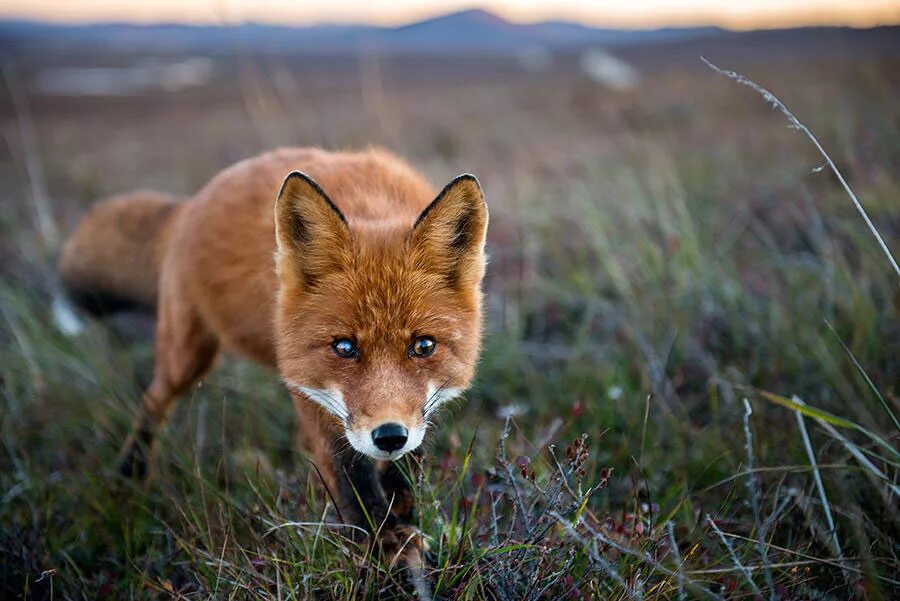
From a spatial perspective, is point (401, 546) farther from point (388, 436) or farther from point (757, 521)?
point (757, 521)

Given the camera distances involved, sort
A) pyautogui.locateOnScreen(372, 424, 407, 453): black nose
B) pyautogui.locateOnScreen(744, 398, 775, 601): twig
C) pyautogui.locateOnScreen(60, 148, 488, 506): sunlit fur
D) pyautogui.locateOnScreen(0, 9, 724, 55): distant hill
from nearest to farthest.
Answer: pyautogui.locateOnScreen(744, 398, 775, 601): twig, pyautogui.locateOnScreen(372, 424, 407, 453): black nose, pyautogui.locateOnScreen(60, 148, 488, 506): sunlit fur, pyautogui.locateOnScreen(0, 9, 724, 55): distant hill

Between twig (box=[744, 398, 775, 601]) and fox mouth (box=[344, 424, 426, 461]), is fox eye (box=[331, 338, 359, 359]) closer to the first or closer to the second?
fox mouth (box=[344, 424, 426, 461])

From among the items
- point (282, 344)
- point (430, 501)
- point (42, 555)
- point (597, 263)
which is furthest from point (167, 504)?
point (597, 263)

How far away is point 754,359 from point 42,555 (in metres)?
3.52

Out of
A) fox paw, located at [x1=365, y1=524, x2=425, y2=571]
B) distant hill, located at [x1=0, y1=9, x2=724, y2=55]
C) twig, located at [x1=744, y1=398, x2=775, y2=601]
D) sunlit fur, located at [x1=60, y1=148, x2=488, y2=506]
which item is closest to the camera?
twig, located at [x1=744, y1=398, x2=775, y2=601]

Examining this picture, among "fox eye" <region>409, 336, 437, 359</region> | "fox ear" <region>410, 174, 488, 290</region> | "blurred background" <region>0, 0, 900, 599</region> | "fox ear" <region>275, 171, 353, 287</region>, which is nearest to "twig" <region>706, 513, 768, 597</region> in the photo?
"blurred background" <region>0, 0, 900, 599</region>

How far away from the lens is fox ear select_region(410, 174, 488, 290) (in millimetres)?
2234

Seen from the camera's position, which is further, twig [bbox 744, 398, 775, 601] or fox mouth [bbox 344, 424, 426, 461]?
fox mouth [bbox 344, 424, 426, 461]

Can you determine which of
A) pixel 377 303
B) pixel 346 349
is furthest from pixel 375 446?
pixel 377 303

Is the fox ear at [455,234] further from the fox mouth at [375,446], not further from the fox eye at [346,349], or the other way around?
the fox mouth at [375,446]

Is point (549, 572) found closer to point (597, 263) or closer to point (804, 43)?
point (597, 263)

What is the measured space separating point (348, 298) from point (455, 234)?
1.54 feet

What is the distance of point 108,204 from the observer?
3.97 m

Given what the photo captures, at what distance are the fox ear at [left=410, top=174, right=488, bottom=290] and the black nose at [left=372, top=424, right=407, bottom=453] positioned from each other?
0.66m
